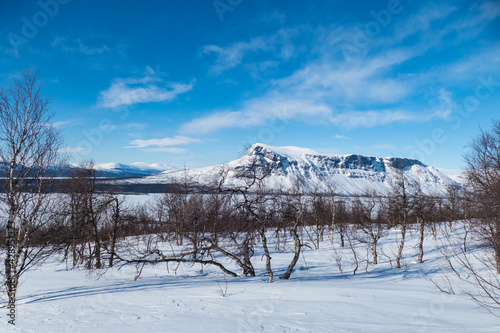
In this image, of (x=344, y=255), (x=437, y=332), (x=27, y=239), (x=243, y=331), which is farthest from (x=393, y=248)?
(x=27, y=239)

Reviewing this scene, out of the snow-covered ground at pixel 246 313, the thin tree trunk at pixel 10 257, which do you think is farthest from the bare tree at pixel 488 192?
the thin tree trunk at pixel 10 257

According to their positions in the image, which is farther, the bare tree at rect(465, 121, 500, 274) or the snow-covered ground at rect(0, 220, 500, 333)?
the bare tree at rect(465, 121, 500, 274)

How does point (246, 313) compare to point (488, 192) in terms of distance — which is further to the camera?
point (488, 192)

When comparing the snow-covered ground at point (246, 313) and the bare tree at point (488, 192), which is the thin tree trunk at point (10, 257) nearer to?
the snow-covered ground at point (246, 313)

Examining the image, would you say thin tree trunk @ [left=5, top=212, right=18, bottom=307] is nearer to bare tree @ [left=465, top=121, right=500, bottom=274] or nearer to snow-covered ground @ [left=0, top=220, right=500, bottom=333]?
snow-covered ground @ [left=0, top=220, right=500, bottom=333]

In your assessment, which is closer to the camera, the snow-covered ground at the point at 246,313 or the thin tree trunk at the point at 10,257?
the snow-covered ground at the point at 246,313

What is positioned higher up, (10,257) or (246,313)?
(10,257)

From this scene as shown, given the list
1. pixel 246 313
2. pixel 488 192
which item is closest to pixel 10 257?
pixel 246 313

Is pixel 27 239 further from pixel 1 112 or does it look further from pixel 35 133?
pixel 1 112

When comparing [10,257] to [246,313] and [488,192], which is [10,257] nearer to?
[246,313]

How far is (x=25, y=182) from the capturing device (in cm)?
793

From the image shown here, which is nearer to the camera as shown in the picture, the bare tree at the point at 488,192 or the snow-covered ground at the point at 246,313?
the snow-covered ground at the point at 246,313

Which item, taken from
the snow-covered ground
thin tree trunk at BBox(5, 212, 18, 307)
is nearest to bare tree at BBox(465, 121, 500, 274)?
the snow-covered ground

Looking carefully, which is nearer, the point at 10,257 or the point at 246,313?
the point at 246,313
